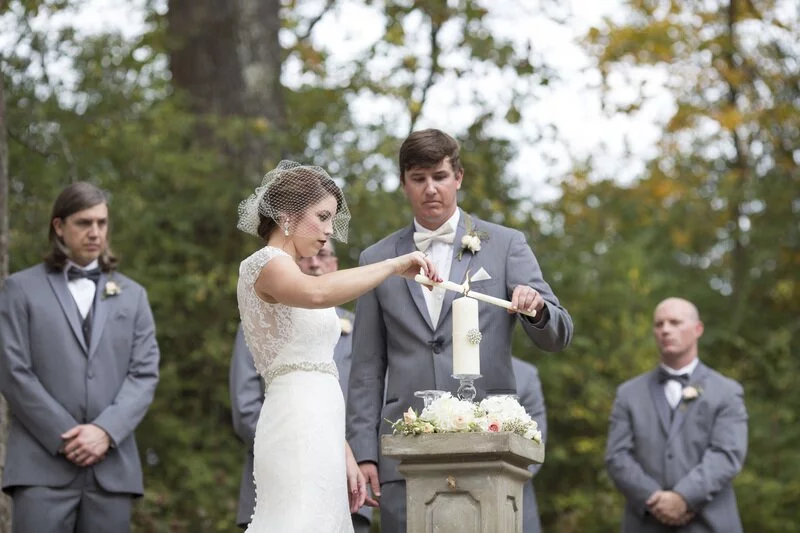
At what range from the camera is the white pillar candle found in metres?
5.17

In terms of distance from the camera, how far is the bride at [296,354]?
5105 millimetres

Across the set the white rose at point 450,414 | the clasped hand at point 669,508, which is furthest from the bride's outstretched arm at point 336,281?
the clasped hand at point 669,508

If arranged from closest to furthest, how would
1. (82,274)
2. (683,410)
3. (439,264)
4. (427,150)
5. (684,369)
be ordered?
(427,150)
(439,264)
(82,274)
(683,410)
(684,369)

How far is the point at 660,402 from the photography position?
8.81 meters

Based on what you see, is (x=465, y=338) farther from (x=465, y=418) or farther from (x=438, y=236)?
(x=438, y=236)

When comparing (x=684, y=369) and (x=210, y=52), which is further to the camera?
(x=210, y=52)

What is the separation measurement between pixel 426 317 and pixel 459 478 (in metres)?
0.82

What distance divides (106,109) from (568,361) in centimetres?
474

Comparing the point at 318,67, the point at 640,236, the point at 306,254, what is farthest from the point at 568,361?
the point at 306,254

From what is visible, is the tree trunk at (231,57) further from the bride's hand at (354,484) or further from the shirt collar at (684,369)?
the bride's hand at (354,484)

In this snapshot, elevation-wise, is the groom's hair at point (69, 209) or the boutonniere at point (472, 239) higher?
the groom's hair at point (69, 209)

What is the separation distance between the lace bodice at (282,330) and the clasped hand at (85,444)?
68.2 inches

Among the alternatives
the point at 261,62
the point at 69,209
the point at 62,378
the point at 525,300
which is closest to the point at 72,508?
the point at 62,378

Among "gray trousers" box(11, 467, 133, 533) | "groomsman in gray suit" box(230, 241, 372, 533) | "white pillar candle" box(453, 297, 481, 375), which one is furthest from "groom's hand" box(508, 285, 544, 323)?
"gray trousers" box(11, 467, 133, 533)
